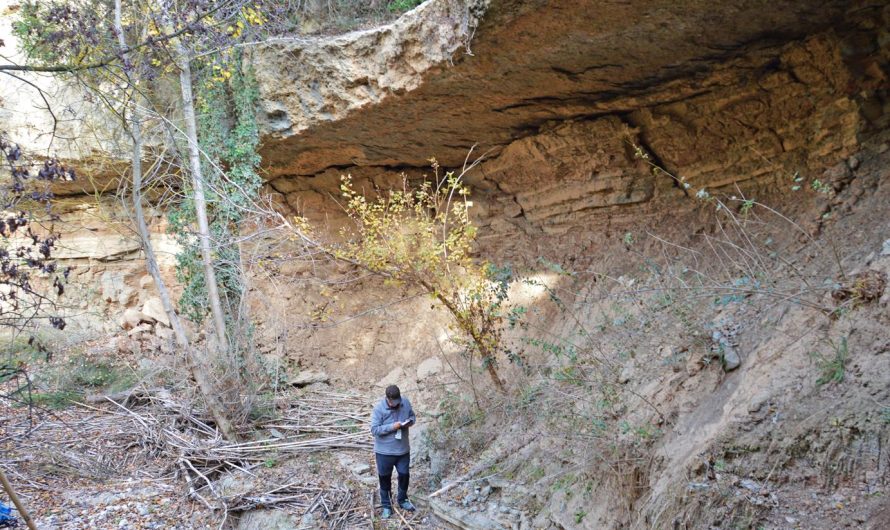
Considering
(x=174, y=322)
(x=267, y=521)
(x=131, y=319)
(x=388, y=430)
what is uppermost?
(x=174, y=322)

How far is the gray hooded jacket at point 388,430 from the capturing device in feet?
18.9

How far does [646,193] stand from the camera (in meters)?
7.92

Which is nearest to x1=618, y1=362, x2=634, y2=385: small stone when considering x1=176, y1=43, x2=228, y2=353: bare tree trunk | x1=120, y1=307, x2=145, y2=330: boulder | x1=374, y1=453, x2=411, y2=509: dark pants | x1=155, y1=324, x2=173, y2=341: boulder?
x1=374, y1=453, x2=411, y2=509: dark pants

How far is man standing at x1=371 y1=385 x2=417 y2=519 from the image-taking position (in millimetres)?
5773

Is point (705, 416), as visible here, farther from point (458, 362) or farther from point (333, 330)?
point (333, 330)

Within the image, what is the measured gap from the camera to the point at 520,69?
6.75 meters

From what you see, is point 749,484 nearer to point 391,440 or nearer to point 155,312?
point 391,440

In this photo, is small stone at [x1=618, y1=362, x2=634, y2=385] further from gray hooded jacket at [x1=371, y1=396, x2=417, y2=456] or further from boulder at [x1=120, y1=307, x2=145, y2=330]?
boulder at [x1=120, y1=307, x2=145, y2=330]

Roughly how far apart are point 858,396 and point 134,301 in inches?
474

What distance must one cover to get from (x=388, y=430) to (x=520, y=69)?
13.3 ft

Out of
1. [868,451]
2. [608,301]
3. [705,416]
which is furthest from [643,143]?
[868,451]

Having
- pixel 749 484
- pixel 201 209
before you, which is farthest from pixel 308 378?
pixel 749 484

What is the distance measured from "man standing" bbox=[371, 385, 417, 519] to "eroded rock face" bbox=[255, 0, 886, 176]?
357 cm

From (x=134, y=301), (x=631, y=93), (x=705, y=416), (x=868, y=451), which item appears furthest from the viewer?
(x=134, y=301)
